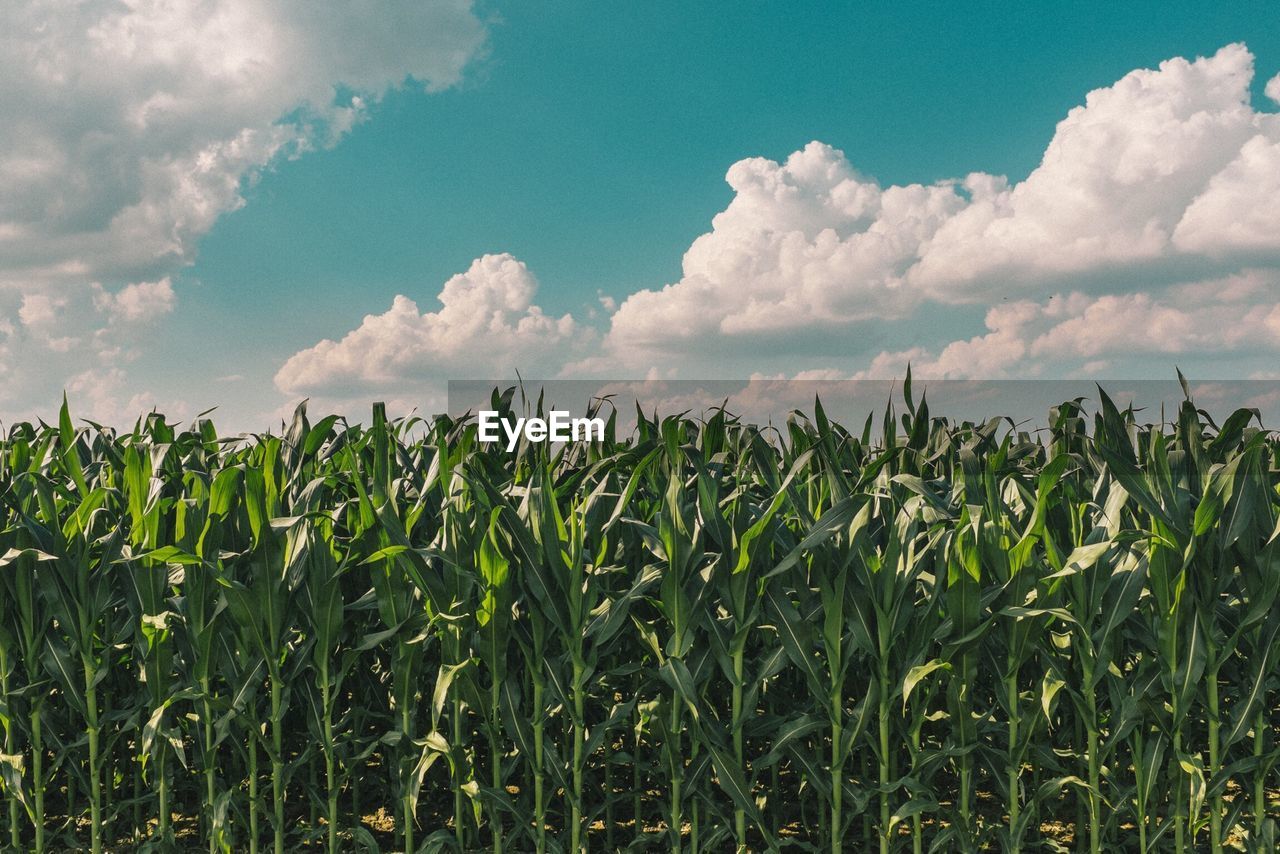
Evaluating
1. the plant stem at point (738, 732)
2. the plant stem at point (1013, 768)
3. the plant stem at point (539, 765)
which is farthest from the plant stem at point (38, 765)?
the plant stem at point (1013, 768)

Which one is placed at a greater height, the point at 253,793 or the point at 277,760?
the point at 277,760

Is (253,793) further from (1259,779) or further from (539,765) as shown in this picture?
(1259,779)

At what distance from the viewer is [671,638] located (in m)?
3.31

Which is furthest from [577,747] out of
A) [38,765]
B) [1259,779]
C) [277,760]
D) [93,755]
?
[1259,779]

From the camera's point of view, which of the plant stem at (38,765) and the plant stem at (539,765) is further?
the plant stem at (38,765)

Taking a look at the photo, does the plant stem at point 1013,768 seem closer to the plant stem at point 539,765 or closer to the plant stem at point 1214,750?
the plant stem at point 1214,750

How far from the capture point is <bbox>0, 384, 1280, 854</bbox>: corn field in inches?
127

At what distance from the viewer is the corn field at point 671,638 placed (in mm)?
3232

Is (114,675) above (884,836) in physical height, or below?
A: above

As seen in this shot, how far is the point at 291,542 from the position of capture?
11.6 feet

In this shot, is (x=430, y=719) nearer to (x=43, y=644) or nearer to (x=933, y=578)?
(x=43, y=644)

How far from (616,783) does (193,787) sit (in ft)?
6.38

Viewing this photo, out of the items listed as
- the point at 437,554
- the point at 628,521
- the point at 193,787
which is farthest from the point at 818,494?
the point at 193,787

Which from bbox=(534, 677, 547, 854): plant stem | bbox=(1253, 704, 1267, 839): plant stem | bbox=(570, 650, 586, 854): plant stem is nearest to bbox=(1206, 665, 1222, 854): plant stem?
bbox=(1253, 704, 1267, 839): plant stem
